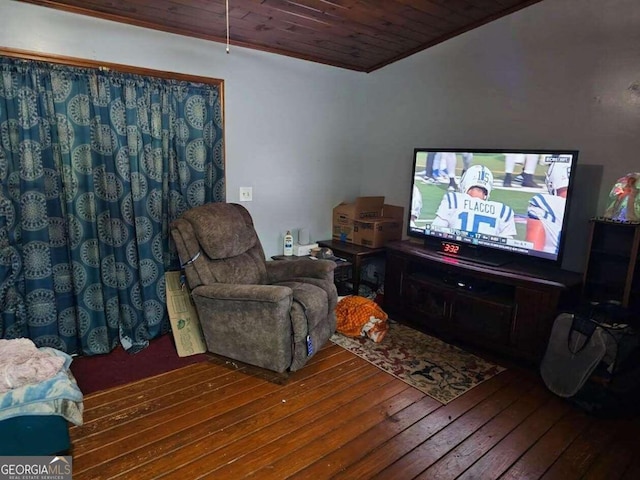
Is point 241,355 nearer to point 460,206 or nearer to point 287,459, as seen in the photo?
point 287,459

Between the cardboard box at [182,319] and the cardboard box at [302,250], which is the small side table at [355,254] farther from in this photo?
the cardboard box at [182,319]

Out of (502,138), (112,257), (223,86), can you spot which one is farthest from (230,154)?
(502,138)

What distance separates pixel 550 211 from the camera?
2.58 m

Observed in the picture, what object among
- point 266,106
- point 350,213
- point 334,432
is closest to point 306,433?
point 334,432

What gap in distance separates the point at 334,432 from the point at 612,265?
81.5 inches

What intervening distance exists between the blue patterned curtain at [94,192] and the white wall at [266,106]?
0.50 feet

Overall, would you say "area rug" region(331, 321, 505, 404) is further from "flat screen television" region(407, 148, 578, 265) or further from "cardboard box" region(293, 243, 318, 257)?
"cardboard box" region(293, 243, 318, 257)

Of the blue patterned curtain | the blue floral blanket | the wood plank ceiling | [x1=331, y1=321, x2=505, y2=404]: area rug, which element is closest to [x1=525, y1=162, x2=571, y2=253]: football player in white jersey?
[x1=331, y1=321, x2=505, y2=404]: area rug

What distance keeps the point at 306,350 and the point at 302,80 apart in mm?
2468

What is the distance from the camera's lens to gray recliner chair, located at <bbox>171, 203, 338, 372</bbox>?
7.73 ft

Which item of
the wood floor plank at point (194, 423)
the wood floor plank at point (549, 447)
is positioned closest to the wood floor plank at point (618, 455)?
the wood floor plank at point (549, 447)

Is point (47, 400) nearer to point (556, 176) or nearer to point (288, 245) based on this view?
point (288, 245)

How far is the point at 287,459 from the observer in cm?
180

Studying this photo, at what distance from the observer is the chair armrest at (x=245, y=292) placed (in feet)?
7.52
